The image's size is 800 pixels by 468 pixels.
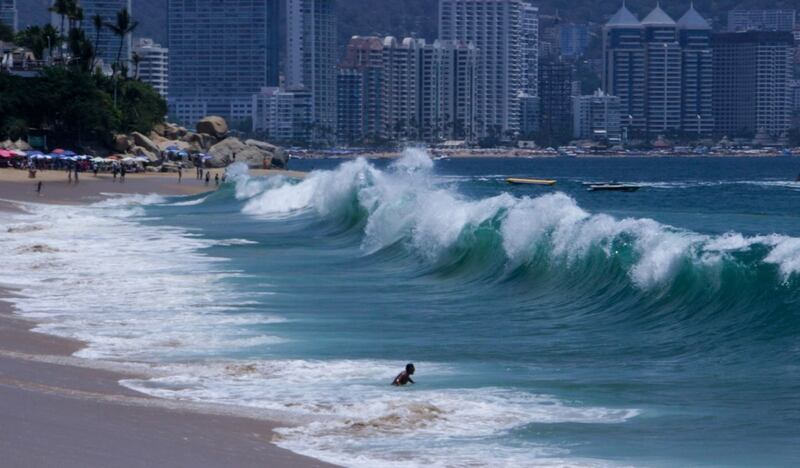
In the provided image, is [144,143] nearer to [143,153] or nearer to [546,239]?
[143,153]

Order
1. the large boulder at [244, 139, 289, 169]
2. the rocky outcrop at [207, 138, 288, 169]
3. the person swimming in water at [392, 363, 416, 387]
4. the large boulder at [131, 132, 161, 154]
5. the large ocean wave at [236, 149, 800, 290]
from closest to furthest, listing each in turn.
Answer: the person swimming in water at [392, 363, 416, 387] < the large ocean wave at [236, 149, 800, 290] < the large boulder at [131, 132, 161, 154] < the rocky outcrop at [207, 138, 288, 169] < the large boulder at [244, 139, 289, 169]

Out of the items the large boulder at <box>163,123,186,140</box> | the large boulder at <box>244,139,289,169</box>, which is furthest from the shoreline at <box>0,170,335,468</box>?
the large boulder at <box>163,123,186,140</box>

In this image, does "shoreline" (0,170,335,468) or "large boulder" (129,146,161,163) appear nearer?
"shoreline" (0,170,335,468)

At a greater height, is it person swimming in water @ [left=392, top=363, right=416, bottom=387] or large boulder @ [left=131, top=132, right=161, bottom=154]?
large boulder @ [left=131, top=132, right=161, bottom=154]

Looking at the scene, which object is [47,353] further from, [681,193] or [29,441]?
[681,193]

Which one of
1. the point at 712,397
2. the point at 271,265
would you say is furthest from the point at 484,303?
the point at 712,397

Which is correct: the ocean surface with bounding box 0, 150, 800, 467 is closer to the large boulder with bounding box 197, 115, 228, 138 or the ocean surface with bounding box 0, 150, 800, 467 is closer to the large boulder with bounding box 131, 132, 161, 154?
the large boulder with bounding box 131, 132, 161, 154

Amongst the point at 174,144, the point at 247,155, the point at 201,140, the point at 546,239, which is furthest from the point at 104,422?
the point at 201,140

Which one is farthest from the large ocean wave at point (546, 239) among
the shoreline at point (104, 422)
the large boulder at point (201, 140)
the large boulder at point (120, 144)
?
the large boulder at point (201, 140)
